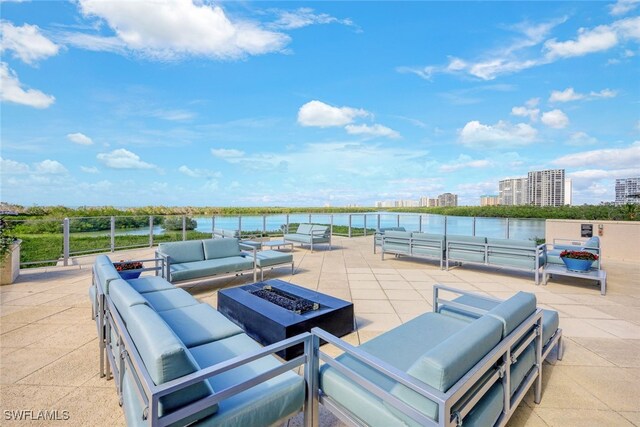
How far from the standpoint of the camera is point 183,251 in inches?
185

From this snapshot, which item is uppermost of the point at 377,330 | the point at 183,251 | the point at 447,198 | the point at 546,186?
the point at 546,186

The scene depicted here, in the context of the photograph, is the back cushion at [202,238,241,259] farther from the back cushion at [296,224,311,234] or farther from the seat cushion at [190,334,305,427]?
the back cushion at [296,224,311,234]

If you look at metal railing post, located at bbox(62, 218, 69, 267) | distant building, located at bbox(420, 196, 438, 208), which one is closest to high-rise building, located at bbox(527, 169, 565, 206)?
distant building, located at bbox(420, 196, 438, 208)

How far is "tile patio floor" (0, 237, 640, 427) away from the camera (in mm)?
1938

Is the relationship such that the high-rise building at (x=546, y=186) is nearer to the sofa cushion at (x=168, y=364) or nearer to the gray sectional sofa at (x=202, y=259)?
the gray sectional sofa at (x=202, y=259)

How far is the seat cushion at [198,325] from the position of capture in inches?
80.9

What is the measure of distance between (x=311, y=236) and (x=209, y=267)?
4.31 metres

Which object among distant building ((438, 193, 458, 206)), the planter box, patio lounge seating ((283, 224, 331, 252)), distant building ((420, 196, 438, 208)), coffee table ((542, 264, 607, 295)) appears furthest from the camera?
distant building ((438, 193, 458, 206))

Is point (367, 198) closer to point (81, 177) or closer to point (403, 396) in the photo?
point (81, 177)

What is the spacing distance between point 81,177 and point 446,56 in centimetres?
1682

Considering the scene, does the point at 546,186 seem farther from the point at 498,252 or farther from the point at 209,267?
the point at 209,267

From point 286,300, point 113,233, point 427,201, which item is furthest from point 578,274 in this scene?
point 427,201

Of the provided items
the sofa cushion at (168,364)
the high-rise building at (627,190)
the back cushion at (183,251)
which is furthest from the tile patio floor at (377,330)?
the high-rise building at (627,190)

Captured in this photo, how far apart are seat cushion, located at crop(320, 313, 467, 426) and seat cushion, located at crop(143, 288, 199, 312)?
178 cm
